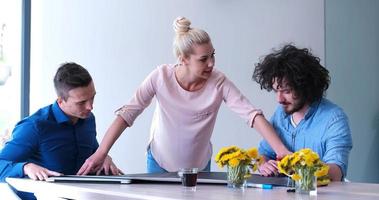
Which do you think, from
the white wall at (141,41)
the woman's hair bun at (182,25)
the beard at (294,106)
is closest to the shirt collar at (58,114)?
the woman's hair bun at (182,25)

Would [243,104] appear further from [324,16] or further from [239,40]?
[324,16]

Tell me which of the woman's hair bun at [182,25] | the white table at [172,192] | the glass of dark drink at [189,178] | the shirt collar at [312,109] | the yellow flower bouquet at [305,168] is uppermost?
the woman's hair bun at [182,25]

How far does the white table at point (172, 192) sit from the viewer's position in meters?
1.52

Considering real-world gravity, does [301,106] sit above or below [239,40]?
below

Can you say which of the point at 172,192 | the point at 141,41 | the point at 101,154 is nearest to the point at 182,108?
the point at 101,154

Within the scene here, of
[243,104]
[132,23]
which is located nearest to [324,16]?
[132,23]

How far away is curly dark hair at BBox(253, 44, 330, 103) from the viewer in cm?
221

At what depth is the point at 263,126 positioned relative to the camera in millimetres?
2316

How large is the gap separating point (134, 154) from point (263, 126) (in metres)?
1.68

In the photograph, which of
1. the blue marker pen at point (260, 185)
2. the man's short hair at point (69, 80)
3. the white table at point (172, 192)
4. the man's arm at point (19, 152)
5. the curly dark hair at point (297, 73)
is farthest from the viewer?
the man's short hair at point (69, 80)

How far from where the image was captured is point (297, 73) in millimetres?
2221

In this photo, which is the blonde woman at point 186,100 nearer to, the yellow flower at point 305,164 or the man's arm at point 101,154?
the man's arm at point 101,154

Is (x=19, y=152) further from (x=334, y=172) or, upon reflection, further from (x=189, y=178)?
(x=334, y=172)

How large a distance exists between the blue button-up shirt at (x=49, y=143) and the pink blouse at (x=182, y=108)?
7.6 inches
